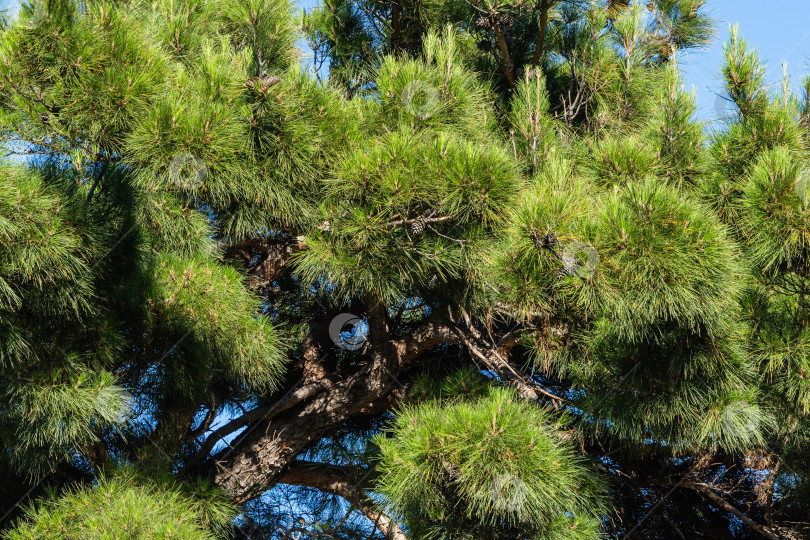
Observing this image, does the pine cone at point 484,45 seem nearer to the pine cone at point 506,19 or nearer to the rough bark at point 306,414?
the pine cone at point 506,19

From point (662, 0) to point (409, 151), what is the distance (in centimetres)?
181

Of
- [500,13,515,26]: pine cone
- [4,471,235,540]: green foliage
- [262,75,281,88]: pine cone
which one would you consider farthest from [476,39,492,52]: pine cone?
[4,471,235,540]: green foliage

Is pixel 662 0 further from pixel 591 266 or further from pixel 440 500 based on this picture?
pixel 440 500

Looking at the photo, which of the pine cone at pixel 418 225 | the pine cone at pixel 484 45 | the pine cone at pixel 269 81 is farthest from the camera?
the pine cone at pixel 484 45

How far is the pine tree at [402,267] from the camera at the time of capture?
6.04 feet

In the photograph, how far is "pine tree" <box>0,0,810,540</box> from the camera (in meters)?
1.84

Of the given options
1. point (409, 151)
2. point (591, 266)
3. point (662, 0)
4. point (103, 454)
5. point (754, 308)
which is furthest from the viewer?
point (662, 0)

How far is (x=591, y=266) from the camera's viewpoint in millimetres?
1825

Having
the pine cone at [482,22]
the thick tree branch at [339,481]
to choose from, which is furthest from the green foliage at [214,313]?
the pine cone at [482,22]

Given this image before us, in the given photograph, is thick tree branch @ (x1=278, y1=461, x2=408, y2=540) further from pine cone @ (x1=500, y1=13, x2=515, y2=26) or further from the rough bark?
pine cone @ (x1=500, y1=13, x2=515, y2=26)

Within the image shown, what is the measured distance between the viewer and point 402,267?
214 centimetres

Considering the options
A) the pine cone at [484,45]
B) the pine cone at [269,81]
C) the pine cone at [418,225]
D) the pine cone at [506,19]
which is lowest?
the pine cone at [418,225]

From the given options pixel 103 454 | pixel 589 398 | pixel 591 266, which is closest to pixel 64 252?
pixel 103 454

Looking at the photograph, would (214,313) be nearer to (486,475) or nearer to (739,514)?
(486,475)
